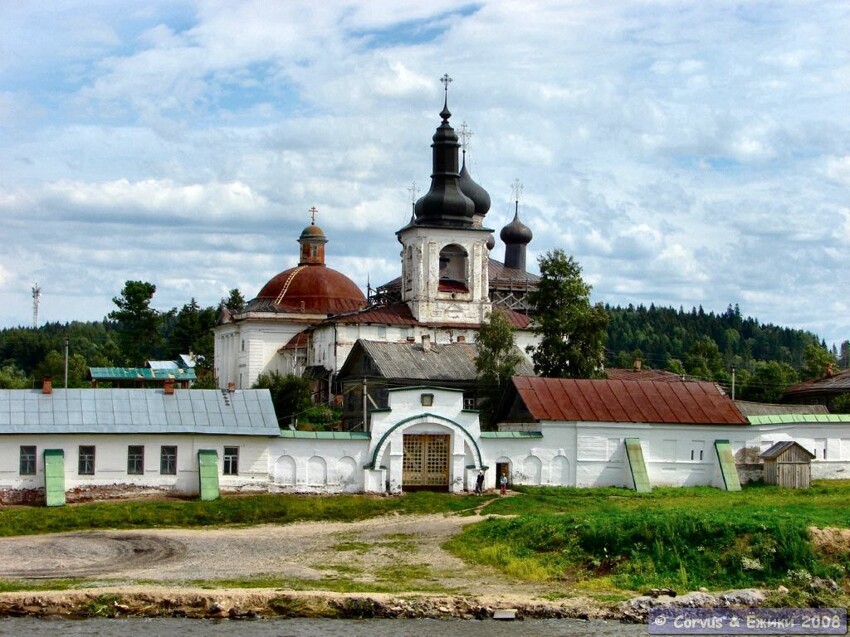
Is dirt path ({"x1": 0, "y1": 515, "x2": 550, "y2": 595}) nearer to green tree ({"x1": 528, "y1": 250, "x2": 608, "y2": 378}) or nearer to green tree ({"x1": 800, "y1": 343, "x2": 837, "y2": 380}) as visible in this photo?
green tree ({"x1": 528, "y1": 250, "x2": 608, "y2": 378})

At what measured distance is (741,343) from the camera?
16162 cm

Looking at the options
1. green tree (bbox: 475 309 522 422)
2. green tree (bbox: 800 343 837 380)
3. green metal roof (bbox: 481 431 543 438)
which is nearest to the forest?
green tree (bbox: 800 343 837 380)

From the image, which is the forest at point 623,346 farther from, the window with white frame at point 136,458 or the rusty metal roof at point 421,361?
the window with white frame at point 136,458

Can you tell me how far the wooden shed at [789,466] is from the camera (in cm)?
4544

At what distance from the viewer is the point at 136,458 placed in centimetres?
4000

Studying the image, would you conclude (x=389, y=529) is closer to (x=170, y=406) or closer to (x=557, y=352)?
(x=170, y=406)

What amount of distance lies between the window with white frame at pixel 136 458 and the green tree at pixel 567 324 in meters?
19.5

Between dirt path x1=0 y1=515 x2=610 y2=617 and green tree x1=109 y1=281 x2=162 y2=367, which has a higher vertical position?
green tree x1=109 y1=281 x2=162 y2=367

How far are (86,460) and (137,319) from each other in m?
50.3

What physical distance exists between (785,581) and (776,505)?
391 inches

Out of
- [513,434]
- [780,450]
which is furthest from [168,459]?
[780,450]

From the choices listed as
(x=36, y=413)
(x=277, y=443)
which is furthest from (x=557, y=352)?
(x=36, y=413)

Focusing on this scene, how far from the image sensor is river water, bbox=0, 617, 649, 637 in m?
25.3

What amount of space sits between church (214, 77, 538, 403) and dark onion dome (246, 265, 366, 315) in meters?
0.05
